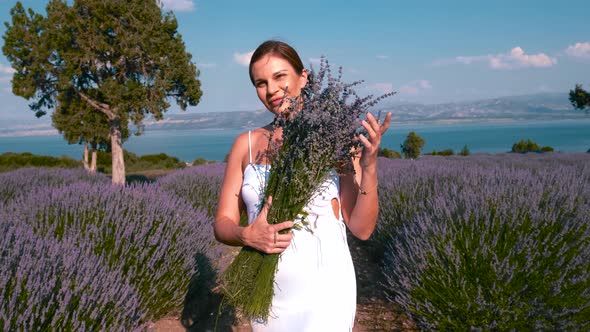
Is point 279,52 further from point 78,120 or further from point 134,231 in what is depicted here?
point 78,120

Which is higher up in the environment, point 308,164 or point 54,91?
point 54,91

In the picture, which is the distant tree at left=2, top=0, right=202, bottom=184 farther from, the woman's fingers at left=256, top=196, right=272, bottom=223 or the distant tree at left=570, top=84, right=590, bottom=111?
the distant tree at left=570, top=84, right=590, bottom=111

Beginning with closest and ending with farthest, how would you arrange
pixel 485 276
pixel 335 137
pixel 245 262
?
pixel 335 137 → pixel 245 262 → pixel 485 276

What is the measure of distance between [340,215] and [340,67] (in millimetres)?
637

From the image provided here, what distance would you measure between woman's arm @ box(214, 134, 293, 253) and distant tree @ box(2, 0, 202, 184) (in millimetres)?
14619

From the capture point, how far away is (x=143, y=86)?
1596 centimetres

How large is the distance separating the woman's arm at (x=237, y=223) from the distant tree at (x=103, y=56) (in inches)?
576

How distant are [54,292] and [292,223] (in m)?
1.39

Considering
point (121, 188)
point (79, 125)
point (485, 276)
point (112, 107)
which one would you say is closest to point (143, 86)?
point (112, 107)

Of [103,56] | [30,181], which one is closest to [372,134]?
[30,181]

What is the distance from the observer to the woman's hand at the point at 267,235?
155 cm

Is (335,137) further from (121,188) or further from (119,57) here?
(119,57)

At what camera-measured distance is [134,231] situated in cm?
366

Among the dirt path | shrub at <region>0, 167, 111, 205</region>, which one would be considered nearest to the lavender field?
the dirt path
